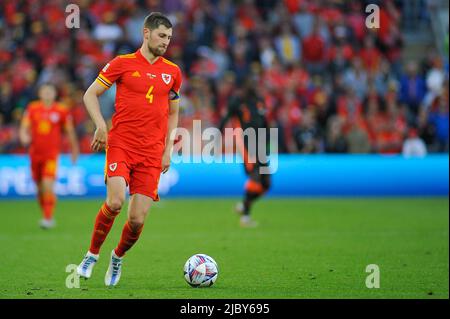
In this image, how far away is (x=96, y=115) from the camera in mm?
8445

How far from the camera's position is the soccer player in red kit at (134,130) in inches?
335

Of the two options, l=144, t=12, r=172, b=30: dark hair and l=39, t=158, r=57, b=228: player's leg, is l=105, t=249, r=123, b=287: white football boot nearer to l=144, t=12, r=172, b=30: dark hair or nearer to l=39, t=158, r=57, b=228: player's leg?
l=144, t=12, r=172, b=30: dark hair

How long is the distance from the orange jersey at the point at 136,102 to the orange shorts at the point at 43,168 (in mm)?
6655

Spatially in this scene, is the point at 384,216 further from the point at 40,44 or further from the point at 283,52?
the point at 40,44

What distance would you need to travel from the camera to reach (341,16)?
25000mm

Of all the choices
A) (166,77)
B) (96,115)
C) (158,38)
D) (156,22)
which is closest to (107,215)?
(96,115)

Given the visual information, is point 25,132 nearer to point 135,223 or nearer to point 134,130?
point 134,130

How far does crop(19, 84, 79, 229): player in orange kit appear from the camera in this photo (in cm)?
1499

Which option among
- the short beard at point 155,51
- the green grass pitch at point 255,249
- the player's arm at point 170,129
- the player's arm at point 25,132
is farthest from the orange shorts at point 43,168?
the short beard at point 155,51

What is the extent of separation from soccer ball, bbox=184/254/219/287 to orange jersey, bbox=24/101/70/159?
6935 mm

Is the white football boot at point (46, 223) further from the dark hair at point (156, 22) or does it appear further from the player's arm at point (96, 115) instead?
the dark hair at point (156, 22)

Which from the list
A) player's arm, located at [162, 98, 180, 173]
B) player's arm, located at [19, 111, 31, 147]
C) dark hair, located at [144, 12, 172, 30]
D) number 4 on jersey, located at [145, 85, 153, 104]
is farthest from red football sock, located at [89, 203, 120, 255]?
player's arm, located at [19, 111, 31, 147]

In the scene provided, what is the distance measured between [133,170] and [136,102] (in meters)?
0.63
